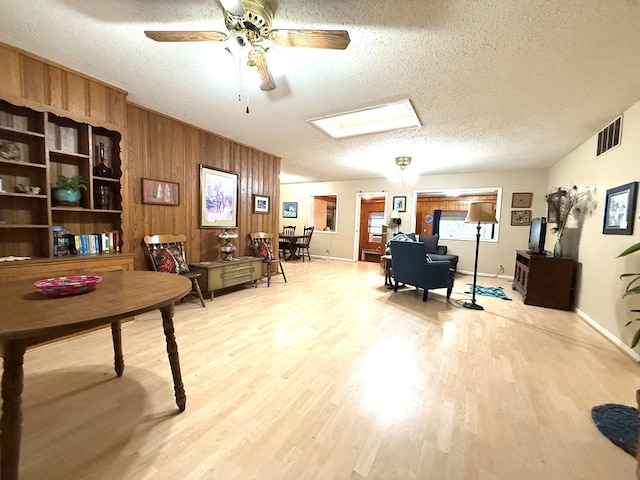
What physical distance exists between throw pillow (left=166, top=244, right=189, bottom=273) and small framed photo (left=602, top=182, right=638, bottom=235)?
15.9 ft

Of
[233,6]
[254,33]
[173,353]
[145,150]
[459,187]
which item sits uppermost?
[233,6]

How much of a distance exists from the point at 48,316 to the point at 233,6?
189 cm

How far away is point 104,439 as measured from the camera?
1.30 metres

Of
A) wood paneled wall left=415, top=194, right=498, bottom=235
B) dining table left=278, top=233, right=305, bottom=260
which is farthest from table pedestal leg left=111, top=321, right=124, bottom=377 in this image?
wood paneled wall left=415, top=194, right=498, bottom=235

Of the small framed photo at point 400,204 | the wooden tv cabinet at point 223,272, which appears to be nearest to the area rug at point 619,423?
the wooden tv cabinet at point 223,272

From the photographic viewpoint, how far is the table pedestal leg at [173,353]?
1459 millimetres

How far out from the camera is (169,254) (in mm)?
3240

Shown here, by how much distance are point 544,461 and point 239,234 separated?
4.31m

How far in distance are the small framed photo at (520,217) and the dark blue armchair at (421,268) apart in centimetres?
312

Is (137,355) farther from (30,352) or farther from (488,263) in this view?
(488,263)

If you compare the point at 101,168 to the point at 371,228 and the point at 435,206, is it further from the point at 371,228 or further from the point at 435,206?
the point at 435,206

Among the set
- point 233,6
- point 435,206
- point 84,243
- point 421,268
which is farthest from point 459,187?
point 84,243

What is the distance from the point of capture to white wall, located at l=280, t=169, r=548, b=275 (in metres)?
5.49

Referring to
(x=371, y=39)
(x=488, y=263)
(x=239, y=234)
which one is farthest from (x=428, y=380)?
(x=488, y=263)
